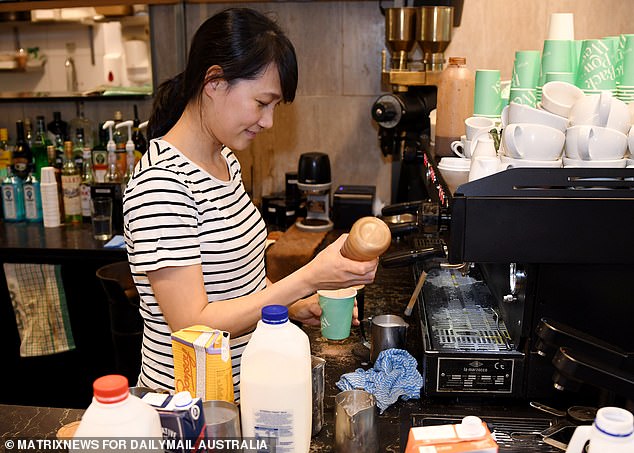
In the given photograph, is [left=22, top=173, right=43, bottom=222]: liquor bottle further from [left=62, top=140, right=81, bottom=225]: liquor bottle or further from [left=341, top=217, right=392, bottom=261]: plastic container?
[left=341, top=217, right=392, bottom=261]: plastic container

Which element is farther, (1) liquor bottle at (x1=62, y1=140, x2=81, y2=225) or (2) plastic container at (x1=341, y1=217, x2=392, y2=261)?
(1) liquor bottle at (x1=62, y1=140, x2=81, y2=225)

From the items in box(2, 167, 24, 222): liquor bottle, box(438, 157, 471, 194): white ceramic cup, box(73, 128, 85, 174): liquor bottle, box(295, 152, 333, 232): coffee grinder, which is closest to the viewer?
box(438, 157, 471, 194): white ceramic cup

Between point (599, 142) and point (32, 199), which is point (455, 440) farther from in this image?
point (32, 199)

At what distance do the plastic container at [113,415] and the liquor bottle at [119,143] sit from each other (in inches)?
97.1

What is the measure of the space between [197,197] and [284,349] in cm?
53

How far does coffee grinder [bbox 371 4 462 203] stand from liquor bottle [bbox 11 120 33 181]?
1.77 meters

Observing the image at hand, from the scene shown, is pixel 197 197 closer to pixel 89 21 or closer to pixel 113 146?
pixel 113 146

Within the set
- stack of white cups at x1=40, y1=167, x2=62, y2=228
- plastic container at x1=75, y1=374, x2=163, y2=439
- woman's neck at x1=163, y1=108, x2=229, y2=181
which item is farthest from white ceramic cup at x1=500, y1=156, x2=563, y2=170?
stack of white cups at x1=40, y1=167, x2=62, y2=228

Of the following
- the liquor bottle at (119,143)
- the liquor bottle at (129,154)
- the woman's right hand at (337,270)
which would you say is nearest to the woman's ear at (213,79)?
the woman's right hand at (337,270)

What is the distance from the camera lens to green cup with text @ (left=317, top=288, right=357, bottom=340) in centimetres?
154

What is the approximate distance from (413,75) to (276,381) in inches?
68.5

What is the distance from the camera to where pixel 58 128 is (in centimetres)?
339

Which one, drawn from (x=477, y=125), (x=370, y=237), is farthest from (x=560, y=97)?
(x=370, y=237)

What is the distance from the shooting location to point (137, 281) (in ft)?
4.71
